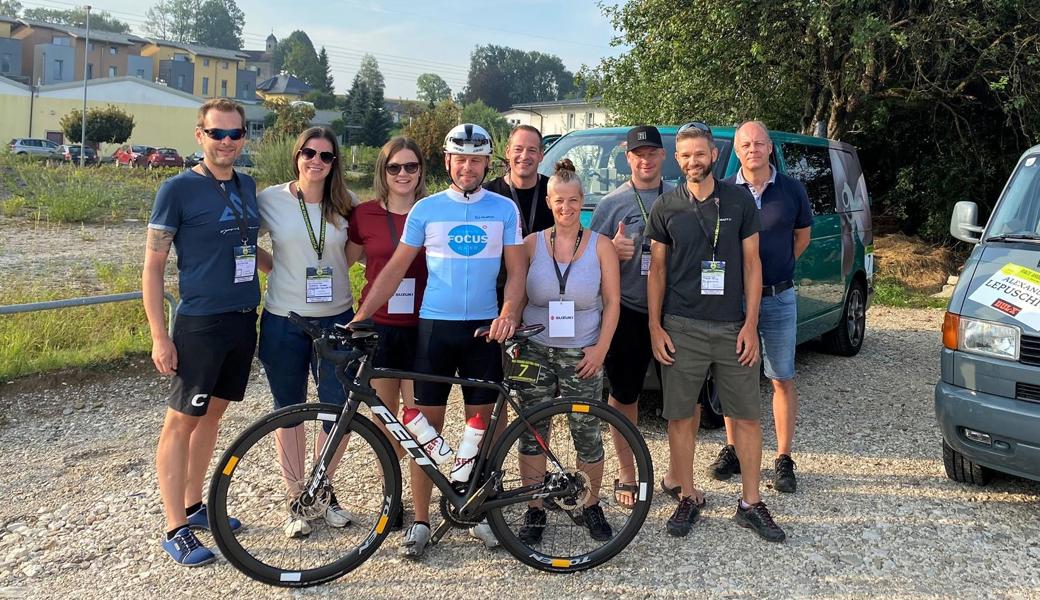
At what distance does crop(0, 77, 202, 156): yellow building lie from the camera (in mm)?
56688

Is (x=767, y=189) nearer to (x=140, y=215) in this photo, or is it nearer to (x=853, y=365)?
(x=853, y=365)

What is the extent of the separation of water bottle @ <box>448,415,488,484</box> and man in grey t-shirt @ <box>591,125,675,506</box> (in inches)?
37.9

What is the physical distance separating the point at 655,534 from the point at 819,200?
387 cm

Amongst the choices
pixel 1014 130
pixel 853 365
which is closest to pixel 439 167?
pixel 1014 130

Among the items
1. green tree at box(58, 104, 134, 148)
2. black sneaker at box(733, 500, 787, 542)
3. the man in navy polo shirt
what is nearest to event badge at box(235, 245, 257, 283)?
the man in navy polo shirt

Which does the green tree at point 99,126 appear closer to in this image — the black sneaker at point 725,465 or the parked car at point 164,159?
the parked car at point 164,159

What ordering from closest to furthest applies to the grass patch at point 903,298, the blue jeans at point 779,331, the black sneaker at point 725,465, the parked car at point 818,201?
the blue jeans at point 779,331 → the black sneaker at point 725,465 → the parked car at point 818,201 → the grass patch at point 903,298

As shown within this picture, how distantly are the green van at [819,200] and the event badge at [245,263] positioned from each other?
7.80 ft

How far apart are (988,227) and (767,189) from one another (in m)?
1.53

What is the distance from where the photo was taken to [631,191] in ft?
14.0

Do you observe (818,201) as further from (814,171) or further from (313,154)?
(313,154)

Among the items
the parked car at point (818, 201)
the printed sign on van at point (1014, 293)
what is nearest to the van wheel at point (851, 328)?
the parked car at point (818, 201)

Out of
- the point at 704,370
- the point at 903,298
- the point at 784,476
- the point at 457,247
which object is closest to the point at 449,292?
the point at 457,247

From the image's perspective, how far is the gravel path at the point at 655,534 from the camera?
11.4ft
